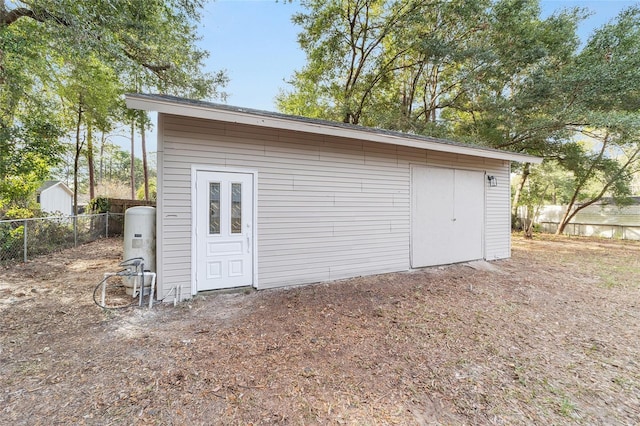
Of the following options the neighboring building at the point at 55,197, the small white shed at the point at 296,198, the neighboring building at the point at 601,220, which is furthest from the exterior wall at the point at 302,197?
the neighboring building at the point at 55,197

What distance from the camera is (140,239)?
384 centimetres

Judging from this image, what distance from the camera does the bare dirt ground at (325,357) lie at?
1855 millimetres

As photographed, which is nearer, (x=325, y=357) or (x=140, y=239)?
(x=325, y=357)

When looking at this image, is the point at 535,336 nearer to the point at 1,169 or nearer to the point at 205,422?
the point at 205,422

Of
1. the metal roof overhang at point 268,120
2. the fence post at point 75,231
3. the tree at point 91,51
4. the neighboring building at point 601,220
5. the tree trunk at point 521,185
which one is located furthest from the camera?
the tree trunk at point 521,185

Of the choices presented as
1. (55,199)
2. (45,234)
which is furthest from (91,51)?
(55,199)

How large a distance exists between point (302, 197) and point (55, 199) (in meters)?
26.8

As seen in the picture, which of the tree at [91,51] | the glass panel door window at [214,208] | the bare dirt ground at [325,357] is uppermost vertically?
the tree at [91,51]

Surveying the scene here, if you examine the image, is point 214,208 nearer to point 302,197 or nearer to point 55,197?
point 302,197

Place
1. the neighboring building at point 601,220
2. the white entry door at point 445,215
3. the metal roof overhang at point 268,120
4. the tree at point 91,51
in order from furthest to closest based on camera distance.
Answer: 1. the neighboring building at point 601,220
2. the white entry door at point 445,215
3. the tree at point 91,51
4. the metal roof overhang at point 268,120

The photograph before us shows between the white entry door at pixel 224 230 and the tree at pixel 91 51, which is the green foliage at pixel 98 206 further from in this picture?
the white entry door at pixel 224 230

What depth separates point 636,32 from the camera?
7.95 m

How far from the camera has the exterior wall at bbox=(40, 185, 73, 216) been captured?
63.9 ft

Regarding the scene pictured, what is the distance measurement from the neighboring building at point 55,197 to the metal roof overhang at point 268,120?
68.5ft
